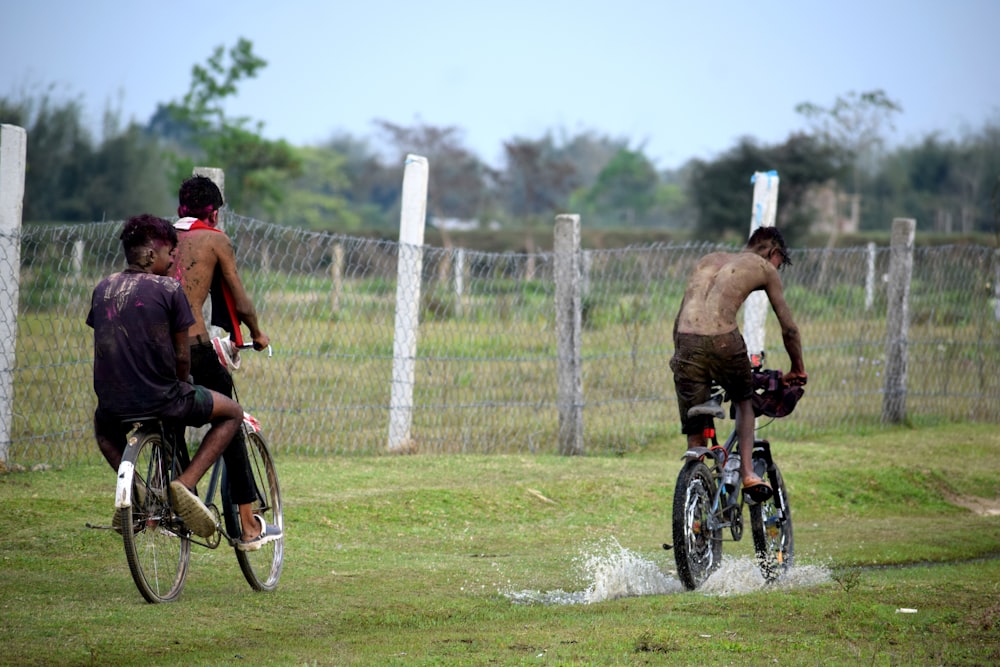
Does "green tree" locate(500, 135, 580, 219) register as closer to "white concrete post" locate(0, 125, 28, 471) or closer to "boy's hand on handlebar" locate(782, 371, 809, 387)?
"white concrete post" locate(0, 125, 28, 471)

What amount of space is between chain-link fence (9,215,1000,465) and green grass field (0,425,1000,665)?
2.23ft

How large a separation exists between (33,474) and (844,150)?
46795mm

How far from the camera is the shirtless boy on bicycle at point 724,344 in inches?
270

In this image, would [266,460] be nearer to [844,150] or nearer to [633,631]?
[633,631]

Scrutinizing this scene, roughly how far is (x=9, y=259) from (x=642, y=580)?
16.2ft

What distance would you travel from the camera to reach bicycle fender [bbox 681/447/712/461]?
6.59m

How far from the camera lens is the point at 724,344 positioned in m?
6.84

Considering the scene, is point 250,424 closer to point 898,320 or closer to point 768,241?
point 768,241

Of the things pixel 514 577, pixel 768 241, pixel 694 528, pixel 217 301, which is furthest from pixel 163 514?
pixel 768 241

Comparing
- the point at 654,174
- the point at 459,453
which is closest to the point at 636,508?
the point at 459,453

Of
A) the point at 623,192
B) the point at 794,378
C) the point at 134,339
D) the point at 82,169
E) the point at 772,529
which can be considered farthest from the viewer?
the point at 623,192

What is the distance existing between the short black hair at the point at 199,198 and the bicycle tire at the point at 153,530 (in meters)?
1.23

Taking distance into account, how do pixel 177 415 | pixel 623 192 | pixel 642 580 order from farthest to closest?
pixel 623 192, pixel 642 580, pixel 177 415

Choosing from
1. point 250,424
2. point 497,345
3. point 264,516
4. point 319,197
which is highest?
point 319,197
